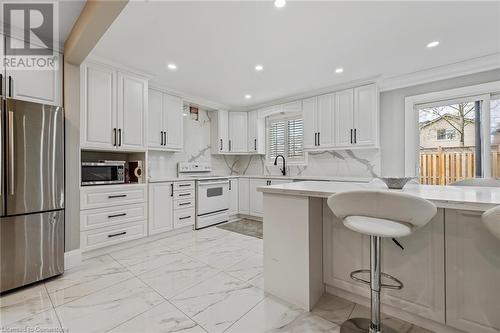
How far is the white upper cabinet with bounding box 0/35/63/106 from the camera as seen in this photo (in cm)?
213

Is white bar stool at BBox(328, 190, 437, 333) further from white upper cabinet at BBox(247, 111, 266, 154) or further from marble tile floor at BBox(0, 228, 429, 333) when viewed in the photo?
white upper cabinet at BBox(247, 111, 266, 154)

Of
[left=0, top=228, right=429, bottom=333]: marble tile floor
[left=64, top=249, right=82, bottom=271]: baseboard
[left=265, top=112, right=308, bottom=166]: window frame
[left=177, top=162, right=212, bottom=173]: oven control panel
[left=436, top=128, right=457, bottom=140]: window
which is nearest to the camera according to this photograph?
[left=0, top=228, right=429, bottom=333]: marble tile floor

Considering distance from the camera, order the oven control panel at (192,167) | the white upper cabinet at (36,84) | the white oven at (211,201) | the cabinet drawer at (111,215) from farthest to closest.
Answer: the oven control panel at (192,167), the white oven at (211,201), the cabinet drawer at (111,215), the white upper cabinet at (36,84)

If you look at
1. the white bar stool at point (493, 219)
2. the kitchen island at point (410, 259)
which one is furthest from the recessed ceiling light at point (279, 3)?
the white bar stool at point (493, 219)

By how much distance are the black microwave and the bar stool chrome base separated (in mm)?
2967

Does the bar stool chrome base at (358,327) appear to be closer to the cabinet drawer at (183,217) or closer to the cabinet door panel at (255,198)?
the cabinet drawer at (183,217)

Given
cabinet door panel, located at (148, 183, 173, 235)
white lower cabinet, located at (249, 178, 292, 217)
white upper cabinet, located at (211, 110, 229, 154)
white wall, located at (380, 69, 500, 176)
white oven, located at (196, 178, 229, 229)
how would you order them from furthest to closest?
white upper cabinet, located at (211, 110, 229, 154), white lower cabinet, located at (249, 178, 292, 217), white oven, located at (196, 178, 229, 229), white wall, located at (380, 69, 500, 176), cabinet door panel, located at (148, 183, 173, 235)

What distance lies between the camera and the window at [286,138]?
15.5 feet

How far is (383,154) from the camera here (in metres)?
3.68

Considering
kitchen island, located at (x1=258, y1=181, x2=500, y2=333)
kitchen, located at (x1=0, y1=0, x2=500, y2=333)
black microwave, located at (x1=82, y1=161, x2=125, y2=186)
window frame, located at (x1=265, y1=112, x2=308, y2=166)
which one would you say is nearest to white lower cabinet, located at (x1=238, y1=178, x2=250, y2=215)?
kitchen, located at (x1=0, y1=0, x2=500, y2=333)

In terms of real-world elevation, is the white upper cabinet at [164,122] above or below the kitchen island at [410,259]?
above

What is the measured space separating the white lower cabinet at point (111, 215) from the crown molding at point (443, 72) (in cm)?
403

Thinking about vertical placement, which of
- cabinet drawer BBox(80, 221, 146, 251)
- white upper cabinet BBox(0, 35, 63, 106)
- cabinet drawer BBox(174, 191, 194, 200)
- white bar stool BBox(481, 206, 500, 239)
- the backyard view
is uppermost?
white upper cabinet BBox(0, 35, 63, 106)

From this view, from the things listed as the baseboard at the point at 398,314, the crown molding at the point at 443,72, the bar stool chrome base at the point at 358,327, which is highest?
the crown molding at the point at 443,72
